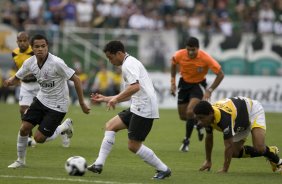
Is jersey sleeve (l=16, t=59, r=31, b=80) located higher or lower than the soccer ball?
higher

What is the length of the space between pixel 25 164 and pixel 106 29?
2116 centimetres

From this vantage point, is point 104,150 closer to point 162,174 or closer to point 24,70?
Answer: point 162,174

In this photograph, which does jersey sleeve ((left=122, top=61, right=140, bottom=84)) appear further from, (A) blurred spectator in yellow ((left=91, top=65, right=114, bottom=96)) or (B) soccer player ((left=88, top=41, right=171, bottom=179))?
(A) blurred spectator in yellow ((left=91, top=65, right=114, bottom=96))

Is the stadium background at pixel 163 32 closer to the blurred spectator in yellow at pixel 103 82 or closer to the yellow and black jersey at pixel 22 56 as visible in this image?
the blurred spectator in yellow at pixel 103 82

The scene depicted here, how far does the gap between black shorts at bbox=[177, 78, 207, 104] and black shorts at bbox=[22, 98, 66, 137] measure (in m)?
5.58

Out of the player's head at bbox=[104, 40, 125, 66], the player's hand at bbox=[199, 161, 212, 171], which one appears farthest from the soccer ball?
the player's hand at bbox=[199, 161, 212, 171]

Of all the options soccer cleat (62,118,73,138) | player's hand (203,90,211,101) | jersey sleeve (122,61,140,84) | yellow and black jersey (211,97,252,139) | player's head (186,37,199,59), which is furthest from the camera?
player's head (186,37,199,59)

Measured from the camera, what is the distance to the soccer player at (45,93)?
42.7 ft

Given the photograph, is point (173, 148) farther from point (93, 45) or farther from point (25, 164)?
point (93, 45)

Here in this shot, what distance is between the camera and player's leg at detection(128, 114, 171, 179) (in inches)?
468

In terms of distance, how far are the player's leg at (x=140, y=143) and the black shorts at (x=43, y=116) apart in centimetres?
189

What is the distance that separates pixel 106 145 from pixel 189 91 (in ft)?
21.0

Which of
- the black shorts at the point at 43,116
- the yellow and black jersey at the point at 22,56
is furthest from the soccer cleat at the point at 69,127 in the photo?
the black shorts at the point at 43,116

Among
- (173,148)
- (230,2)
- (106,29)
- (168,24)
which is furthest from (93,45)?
(173,148)
